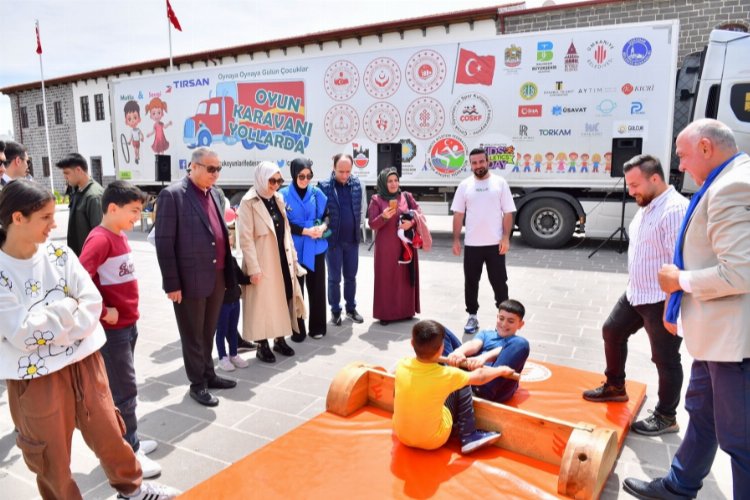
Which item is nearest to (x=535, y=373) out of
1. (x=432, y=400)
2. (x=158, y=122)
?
(x=432, y=400)

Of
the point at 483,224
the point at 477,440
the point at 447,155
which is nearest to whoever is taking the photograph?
→ the point at 477,440

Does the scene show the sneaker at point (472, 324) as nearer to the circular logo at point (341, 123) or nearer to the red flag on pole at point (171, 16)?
the circular logo at point (341, 123)

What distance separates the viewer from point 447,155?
10.3 meters

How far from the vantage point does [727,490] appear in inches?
104

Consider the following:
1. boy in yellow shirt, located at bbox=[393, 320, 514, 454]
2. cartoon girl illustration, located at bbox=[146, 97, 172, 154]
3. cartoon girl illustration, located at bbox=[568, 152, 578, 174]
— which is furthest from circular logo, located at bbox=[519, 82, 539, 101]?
cartoon girl illustration, located at bbox=[146, 97, 172, 154]

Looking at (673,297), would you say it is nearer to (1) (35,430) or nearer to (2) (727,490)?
(2) (727,490)

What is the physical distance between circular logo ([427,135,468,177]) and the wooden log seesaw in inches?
287

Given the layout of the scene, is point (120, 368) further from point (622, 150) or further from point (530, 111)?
point (622, 150)

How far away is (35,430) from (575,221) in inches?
367

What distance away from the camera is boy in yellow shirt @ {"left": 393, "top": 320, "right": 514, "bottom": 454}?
267 cm

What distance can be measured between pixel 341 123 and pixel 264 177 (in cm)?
714

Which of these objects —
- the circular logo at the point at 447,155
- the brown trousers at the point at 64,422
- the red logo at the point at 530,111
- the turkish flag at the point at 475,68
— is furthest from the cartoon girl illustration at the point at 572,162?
the brown trousers at the point at 64,422

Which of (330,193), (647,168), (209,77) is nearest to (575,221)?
(330,193)

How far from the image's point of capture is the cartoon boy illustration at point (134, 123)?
45.8 ft
